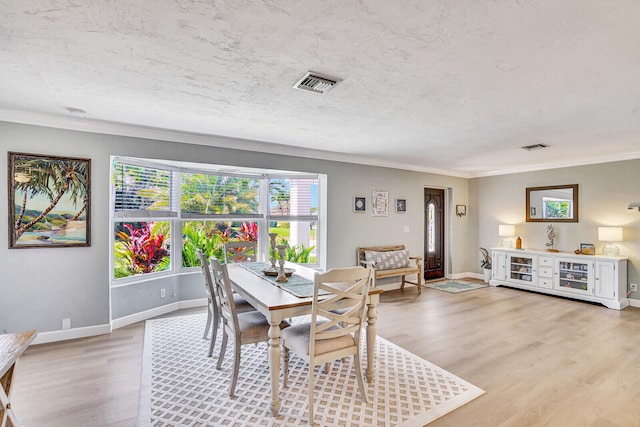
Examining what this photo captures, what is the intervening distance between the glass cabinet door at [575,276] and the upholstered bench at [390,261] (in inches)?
90.5

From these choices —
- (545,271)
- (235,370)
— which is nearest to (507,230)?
(545,271)

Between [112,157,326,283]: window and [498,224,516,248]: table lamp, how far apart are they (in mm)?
3843

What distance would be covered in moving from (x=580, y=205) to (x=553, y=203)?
16.6 inches

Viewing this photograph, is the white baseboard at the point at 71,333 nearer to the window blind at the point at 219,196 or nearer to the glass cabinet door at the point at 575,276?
the window blind at the point at 219,196

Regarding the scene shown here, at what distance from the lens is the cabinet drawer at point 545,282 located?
5.47 metres

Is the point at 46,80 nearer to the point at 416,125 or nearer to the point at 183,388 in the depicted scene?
the point at 183,388

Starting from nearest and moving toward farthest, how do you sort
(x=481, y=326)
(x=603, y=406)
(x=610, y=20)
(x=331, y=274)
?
(x=610, y=20), (x=331, y=274), (x=603, y=406), (x=481, y=326)

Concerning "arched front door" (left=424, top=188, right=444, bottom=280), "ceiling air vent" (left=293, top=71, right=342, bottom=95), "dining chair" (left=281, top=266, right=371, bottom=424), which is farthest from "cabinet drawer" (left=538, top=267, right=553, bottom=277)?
"ceiling air vent" (left=293, top=71, right=342, bottom=95)

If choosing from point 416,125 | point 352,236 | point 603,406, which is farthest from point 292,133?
point 603,406

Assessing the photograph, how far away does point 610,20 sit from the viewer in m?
1.62

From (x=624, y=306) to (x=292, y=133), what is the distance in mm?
5654

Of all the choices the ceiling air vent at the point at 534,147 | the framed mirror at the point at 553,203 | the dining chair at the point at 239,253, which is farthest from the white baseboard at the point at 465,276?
the dining chair at the point at 239,253

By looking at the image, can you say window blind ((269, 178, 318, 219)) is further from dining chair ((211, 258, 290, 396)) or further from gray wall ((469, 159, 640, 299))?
gray wall ((469, 159, 640, 299))

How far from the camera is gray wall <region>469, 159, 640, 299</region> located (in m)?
4.93
